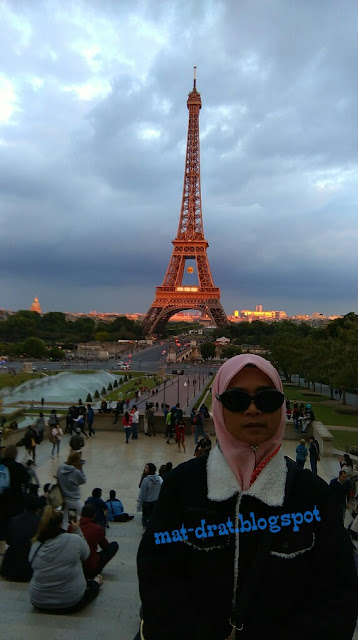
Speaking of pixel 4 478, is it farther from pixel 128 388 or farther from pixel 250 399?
pixel 128 388

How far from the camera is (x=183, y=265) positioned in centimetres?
7800

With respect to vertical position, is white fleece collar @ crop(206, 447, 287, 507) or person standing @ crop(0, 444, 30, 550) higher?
white fleece collar @ crop(206, 447, 287, 507)

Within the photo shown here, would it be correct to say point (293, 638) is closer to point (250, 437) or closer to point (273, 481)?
point (273, 481)

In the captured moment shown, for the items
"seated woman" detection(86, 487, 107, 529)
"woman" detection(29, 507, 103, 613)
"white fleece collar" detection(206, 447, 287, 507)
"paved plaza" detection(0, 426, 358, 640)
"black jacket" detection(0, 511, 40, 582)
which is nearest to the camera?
"white fleece collar" detection(206, 447, 287, 507)

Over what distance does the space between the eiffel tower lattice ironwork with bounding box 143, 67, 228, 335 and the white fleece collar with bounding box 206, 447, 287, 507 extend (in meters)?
72.1

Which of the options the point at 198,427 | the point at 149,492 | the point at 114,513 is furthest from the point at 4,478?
the point at 198,427

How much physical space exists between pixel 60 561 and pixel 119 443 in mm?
9918

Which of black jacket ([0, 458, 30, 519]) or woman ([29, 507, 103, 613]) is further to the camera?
black jacket ([0, 458, 30, 519])

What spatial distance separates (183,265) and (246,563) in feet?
253

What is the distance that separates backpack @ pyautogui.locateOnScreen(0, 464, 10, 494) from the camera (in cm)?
526

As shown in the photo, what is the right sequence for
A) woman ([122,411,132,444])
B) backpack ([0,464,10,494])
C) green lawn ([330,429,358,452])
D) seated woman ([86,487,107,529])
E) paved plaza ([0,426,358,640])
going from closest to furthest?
paved plaza ([0,426,358,640]) → backpack ([0,464,10,494]) → seated woman ([86,487,107,529]) → green lawn ([330,429,358,452]) → woman ([122,411,132,444])

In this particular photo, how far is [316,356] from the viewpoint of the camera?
28.3m

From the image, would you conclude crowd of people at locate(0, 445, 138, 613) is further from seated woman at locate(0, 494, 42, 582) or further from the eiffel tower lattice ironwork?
the eiffel tower lattice ironwork

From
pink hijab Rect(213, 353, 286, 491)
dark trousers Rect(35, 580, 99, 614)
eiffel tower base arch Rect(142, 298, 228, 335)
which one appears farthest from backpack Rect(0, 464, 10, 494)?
eiffel tower base arch Rect(142, 298, 228, 335)
